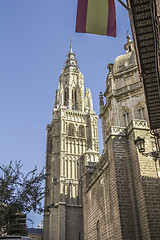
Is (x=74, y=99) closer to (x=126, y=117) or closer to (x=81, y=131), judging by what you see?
(x=81, y=131)

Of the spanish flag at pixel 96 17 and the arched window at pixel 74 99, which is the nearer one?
the spanish flag at pixel 96 17

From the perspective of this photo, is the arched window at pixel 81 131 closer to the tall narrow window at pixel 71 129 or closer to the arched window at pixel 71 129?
the arched window at pixel 71 129

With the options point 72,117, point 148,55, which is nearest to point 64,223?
point 72,117

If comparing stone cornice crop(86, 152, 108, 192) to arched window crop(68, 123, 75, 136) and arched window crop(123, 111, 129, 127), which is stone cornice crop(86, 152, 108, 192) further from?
arched window crop(68, 123, 75, 136)

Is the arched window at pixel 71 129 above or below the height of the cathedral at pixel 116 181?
above

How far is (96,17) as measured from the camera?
28.7ft

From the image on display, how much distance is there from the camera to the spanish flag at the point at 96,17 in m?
8.64

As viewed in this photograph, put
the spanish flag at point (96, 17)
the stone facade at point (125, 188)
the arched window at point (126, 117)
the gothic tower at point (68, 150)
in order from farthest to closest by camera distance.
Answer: the gothic tower at point (68, 150) < the arched window at point (126, 117) < the stone facade at point (125, 188) < the spanish flag at point (96, 17)

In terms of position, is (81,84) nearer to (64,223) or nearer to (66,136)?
(66,136)

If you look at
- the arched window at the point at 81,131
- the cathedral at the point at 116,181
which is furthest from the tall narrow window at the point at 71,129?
the cathedral at the point at 116,181

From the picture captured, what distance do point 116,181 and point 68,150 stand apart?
37.6 meters

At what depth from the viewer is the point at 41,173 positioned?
16.0 metres

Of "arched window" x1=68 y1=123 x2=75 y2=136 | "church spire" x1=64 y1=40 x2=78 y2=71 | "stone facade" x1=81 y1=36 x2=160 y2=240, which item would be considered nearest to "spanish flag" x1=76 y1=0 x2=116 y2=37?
"stone facade" x1=81 y1=36 x2=160 y2=240

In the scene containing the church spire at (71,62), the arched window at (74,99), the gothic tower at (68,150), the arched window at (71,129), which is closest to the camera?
the gothic tower at (68,150)
